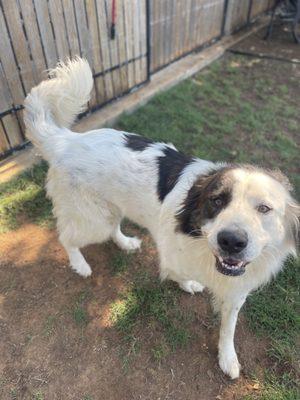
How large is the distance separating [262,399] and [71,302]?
1.64m

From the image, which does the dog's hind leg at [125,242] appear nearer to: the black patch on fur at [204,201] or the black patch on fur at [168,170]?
the black patch on fur at [168,170]

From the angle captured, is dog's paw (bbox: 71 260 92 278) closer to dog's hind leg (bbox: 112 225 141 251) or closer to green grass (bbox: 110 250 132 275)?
green grass (bbox: 110 250 132 275)

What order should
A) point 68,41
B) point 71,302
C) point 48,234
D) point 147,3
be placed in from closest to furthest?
point 71,302, point 48,234, point 68,41, point 147,3

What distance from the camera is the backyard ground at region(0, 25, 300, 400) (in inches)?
98.1

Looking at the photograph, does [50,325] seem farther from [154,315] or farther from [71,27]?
[71,27]

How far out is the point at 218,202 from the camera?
76.6 inches

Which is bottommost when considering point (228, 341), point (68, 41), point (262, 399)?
point (262, 399)

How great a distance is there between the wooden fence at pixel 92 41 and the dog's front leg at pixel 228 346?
3183 millimetres

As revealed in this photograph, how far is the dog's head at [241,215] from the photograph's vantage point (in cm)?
Result: 176

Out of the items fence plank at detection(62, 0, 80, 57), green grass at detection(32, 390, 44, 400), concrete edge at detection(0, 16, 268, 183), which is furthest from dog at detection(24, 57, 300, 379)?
fence plank at detection(62, 0, 80, 57)

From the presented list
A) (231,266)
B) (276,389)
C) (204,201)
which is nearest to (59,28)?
(204,201)

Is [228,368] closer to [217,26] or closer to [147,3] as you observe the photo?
[147,3]

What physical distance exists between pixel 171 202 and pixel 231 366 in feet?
4.25

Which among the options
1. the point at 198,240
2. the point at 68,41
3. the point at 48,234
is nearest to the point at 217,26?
the point at 68,41
